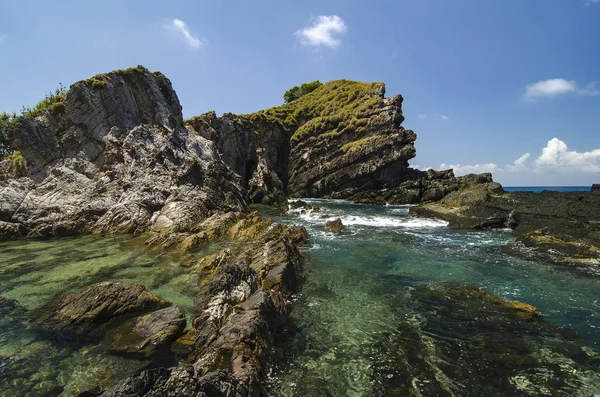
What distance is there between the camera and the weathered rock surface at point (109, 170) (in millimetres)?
26297

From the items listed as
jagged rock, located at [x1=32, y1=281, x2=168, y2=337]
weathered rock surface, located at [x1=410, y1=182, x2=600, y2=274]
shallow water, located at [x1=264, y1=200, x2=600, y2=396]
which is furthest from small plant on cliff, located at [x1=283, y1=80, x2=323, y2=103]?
jagged rock, located at [x1=32, y1=281, x2=168, y2=337]

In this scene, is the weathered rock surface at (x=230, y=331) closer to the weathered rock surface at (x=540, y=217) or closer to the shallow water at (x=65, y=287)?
the shallow water at (x=65, y=287)

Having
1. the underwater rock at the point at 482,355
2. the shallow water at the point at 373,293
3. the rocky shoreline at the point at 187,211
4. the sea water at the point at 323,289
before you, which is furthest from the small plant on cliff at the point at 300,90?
the underwater rock at the point at 482,355

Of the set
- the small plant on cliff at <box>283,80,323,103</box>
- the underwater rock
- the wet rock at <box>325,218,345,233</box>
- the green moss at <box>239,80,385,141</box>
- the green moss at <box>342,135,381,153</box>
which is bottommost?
the underwater rock

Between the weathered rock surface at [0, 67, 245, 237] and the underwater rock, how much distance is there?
2094 centimetres

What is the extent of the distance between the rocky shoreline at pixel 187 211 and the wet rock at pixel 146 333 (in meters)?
0.04

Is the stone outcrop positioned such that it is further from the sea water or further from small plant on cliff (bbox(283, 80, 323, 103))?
the sea water

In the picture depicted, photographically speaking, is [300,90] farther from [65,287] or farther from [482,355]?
[482,355]

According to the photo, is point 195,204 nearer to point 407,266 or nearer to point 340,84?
point 407,266

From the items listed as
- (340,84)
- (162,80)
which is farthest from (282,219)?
(340,84)

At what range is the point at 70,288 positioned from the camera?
13.2m

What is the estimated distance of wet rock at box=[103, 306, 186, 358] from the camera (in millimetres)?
8477

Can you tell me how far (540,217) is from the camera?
29969 mm

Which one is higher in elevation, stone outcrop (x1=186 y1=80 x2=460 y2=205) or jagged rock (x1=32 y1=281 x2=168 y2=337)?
stone outcrop (x1=186 y1=80 x2=460 y2=205)
